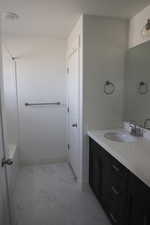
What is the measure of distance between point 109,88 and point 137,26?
823mm

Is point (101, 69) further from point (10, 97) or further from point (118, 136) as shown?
point (10, 97)

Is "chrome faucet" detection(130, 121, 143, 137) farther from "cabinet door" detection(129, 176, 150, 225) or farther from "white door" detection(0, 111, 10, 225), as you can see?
"white door" detection(0, 111, 10, 225)

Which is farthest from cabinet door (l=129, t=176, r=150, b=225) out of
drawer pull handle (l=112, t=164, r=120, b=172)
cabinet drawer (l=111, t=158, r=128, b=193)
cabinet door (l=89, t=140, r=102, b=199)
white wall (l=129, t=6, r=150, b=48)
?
white wall (l=129, t=6, r=150, b=48)

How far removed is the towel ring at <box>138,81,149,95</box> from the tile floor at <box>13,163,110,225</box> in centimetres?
150

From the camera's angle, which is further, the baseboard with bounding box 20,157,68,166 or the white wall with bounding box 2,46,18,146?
the baseboard with bounding box 20,157,68,166

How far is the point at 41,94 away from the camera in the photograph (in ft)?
10.5

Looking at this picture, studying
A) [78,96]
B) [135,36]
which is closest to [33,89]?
[78,96]

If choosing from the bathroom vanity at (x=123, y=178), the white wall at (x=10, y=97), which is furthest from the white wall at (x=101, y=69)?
the white wall at (x=10, y=97)

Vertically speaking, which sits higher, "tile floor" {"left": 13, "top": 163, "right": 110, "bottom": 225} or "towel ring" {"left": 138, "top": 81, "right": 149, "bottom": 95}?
"towel ring" {"left": 138, "top": 81, "right": 149, "bottom": 95}

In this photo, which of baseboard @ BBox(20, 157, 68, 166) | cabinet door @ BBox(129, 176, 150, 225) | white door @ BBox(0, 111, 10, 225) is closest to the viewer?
cabinet door @ BBox(129, 176, 150, 225)

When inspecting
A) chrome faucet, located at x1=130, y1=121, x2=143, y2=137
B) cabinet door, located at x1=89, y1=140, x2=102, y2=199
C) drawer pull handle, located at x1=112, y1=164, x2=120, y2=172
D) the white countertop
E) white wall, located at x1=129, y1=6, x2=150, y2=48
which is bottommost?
→ cabinet door, located at x1=89, y1=140, x2=102, y2=199

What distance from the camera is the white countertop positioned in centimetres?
125

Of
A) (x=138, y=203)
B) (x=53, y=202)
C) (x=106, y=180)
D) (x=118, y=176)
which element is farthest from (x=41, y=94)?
(x=138, y=203)

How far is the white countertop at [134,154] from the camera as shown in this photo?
4.09 feet
